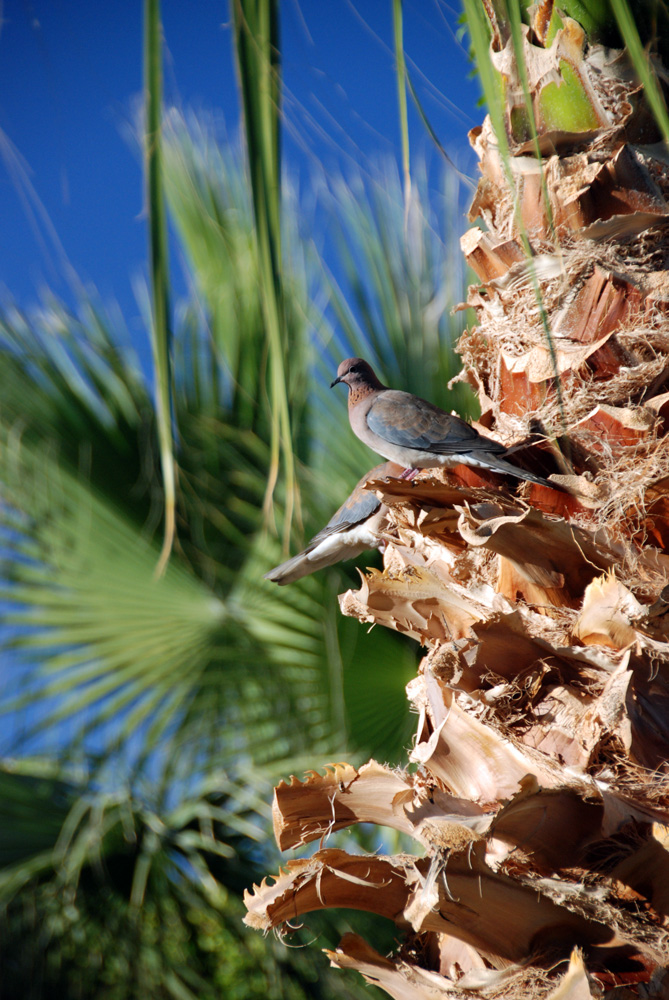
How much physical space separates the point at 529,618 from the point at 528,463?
12.3 inches

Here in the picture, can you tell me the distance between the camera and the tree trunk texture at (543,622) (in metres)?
1.11

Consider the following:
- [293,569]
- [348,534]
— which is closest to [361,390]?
[348,534]

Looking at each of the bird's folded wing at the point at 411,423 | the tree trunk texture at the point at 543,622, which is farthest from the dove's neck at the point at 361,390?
the tree trunk texture at the point at 543,622

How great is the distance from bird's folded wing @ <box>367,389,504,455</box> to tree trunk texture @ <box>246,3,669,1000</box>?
2.55ft

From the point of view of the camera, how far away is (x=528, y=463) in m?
1.49

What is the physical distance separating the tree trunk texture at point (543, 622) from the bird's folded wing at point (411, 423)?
2.55ft

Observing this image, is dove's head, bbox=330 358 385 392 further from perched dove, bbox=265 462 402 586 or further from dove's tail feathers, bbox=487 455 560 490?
dove's tail feathers, bbox=487 455 560 490

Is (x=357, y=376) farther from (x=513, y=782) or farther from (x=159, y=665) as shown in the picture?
(x=513, y=782)

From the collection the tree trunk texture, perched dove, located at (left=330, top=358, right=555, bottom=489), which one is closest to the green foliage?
perched dove, located at (left=330, top=358, right=555, bottom=489)

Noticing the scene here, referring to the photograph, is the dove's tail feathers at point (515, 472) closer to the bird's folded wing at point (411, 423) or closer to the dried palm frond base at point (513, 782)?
the dried palm frond base at point (513, 782)

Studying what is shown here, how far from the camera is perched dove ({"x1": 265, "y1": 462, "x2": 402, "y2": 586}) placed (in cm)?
260

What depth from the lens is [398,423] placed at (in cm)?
266

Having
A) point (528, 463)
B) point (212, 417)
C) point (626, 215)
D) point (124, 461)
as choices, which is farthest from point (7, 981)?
point (626, 215)

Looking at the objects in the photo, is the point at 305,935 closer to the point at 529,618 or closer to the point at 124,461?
the point at 124,461
